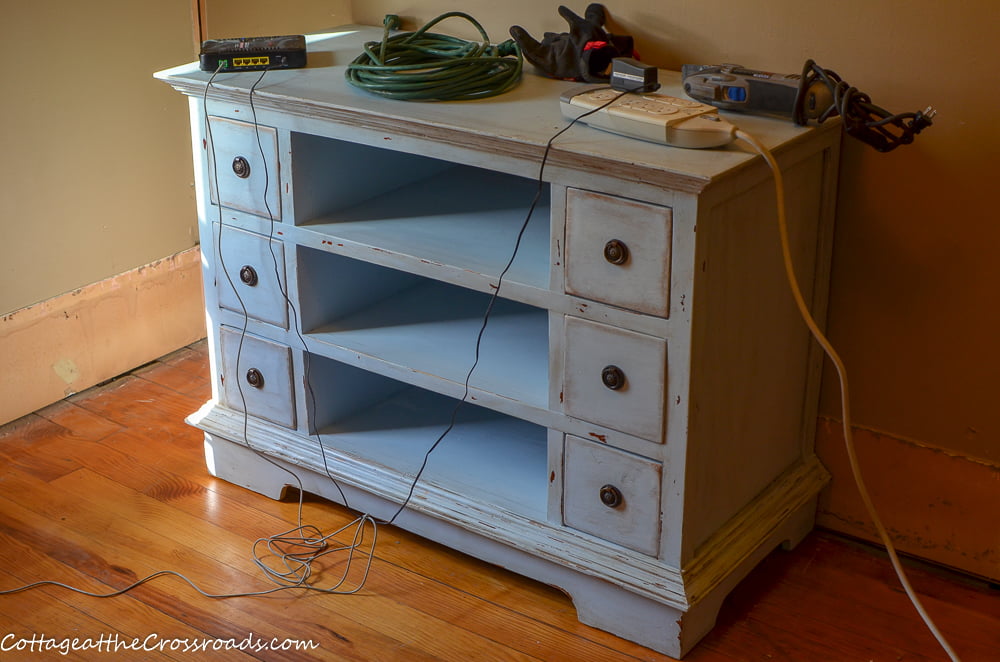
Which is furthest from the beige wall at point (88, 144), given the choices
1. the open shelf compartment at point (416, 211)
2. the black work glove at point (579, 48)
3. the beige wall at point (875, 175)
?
the black work glove at point (579, 48)

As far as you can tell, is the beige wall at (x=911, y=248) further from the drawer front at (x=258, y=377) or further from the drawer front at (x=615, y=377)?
the drawer front at (x=258, y=377)

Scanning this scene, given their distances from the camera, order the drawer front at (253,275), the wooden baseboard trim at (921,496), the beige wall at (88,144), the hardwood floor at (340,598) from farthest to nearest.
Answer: the beige wall at (88,144)
the drawer front at (253,275)
the wooden baseboard trim at (921,496)
the hardwood floor at (340,598)

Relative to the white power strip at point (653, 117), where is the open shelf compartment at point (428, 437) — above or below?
below

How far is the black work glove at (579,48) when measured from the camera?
1.83 metres

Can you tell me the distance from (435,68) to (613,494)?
2.37 feet

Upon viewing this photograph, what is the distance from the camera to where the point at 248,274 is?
1970mm

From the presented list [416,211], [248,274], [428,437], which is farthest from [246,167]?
[428,437]

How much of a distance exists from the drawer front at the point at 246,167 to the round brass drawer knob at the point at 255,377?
1.00ft

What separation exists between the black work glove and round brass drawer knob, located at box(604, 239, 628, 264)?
438 millimetres

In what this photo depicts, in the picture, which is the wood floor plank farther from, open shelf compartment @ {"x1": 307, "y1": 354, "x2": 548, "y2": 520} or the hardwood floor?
open shelf compartment @ {"x1": 307, "y1": 354, "x2": 548, "y2": 520}

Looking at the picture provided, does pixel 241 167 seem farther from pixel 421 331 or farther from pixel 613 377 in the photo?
pixel 613 377

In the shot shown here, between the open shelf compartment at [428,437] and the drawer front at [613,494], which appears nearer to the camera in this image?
the drawer front at [613,494]

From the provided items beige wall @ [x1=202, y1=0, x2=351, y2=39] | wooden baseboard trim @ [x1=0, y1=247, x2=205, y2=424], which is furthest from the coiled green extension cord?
wooden baseboard trim @ [x1=0, y1=247, x2=205, y2=424]

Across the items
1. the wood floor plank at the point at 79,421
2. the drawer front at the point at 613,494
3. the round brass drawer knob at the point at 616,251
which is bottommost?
the wood floor plank at the point at 79,421
